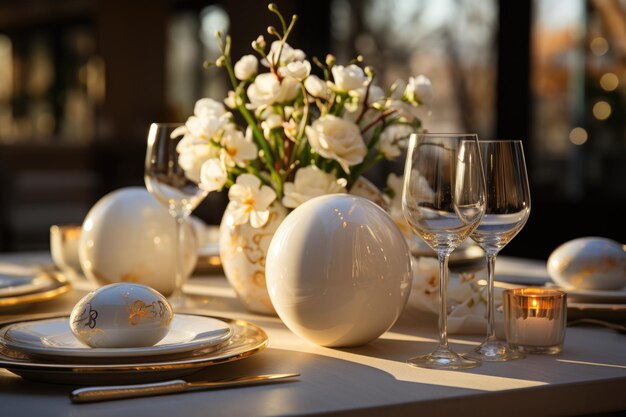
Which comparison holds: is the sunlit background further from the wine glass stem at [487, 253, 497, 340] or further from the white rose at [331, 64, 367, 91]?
the wine glass stem at [487, 253, 497, 340]

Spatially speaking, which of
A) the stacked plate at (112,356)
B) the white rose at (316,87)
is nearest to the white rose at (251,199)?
the white rose at (316,87)

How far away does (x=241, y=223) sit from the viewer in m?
1.23

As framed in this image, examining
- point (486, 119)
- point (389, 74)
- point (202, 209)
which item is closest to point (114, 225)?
point (486, 119)

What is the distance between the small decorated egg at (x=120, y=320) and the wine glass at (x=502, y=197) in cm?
32

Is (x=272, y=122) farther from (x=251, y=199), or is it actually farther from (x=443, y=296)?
(x=443, y=296)

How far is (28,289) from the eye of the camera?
4.31ft

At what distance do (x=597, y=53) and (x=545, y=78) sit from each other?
278 millimetres

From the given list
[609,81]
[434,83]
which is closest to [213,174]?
[609,81]

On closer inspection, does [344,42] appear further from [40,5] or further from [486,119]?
[40,5]

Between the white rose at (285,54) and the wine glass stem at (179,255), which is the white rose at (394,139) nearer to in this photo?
the white rose at (285,54)

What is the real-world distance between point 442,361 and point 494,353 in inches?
3.1

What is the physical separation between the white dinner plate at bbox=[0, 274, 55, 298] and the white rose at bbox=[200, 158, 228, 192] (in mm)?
294

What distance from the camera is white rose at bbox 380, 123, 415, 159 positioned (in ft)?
4.16

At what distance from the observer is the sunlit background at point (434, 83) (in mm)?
4359
